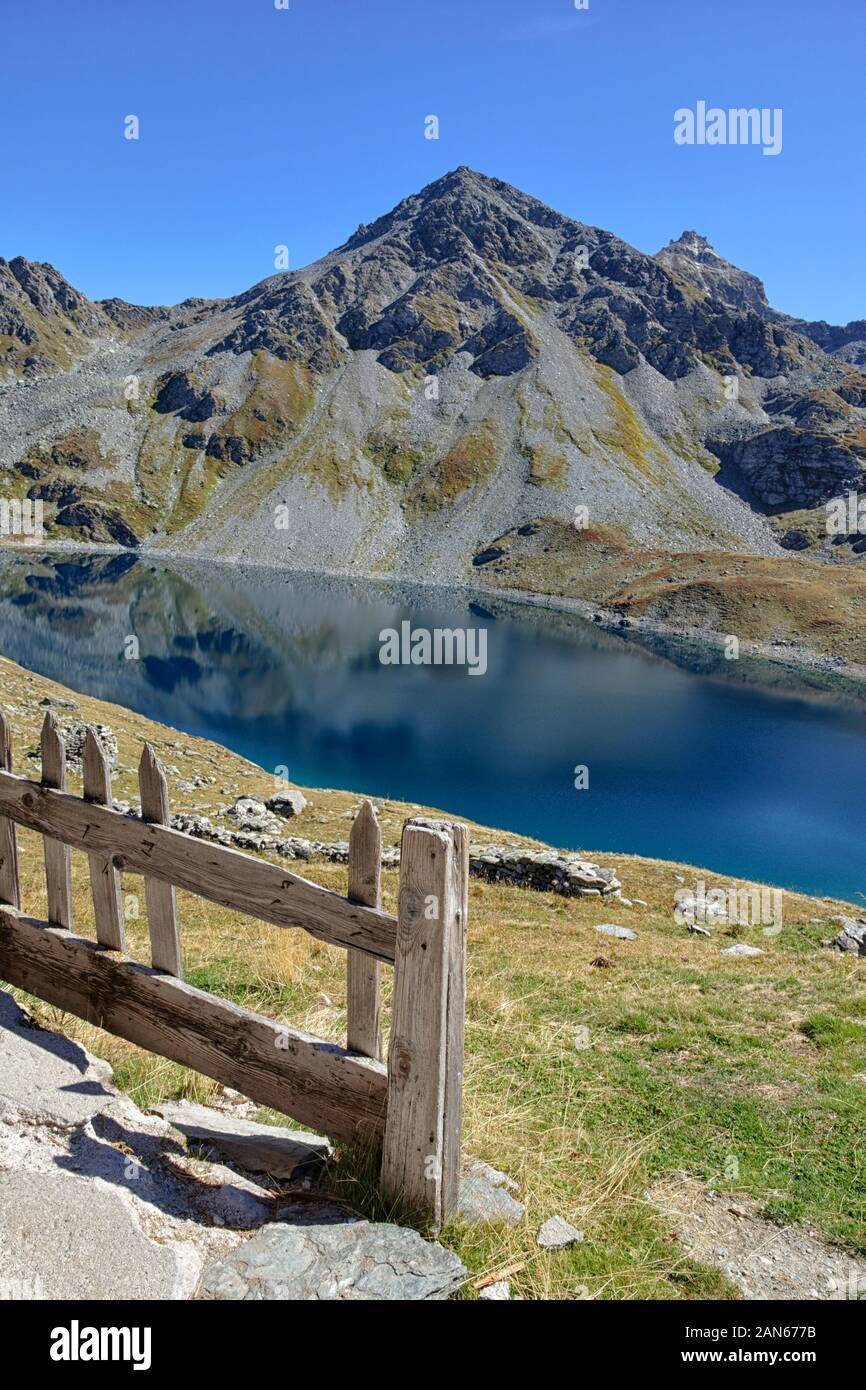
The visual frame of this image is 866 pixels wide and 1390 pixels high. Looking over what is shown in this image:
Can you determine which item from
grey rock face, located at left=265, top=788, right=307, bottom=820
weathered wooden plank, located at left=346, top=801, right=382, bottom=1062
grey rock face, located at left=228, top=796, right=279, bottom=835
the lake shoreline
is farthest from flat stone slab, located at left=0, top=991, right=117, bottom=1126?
the lake shoreline

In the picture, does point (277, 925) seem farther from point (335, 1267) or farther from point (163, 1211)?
point (335, 1267)

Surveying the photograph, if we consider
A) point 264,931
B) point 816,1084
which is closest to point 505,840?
point 264,931

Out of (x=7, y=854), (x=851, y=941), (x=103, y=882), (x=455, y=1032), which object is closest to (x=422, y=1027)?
(x=455, y=1032)

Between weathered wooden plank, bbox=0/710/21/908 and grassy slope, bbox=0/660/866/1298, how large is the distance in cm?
117

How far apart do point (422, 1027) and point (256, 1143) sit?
167 centimetres

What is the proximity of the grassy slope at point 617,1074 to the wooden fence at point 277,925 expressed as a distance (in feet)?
1.51

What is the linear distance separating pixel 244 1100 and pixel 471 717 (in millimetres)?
61851

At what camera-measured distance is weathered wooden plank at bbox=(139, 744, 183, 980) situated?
537cm

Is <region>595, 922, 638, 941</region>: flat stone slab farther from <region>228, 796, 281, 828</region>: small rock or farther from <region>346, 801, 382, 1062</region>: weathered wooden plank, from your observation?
<region>346, 801, 382, 1062</region>: weathered wooden plank

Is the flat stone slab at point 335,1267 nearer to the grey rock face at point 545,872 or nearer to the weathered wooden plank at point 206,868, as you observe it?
the weathered wooden plank at point 206,868

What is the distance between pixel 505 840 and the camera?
33.3 meters

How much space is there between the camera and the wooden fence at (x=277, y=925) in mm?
4656

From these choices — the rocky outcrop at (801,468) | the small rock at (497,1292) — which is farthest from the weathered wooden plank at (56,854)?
the rocky outcrop at (801,468)

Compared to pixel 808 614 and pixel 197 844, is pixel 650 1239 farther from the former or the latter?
pixel 808 614
